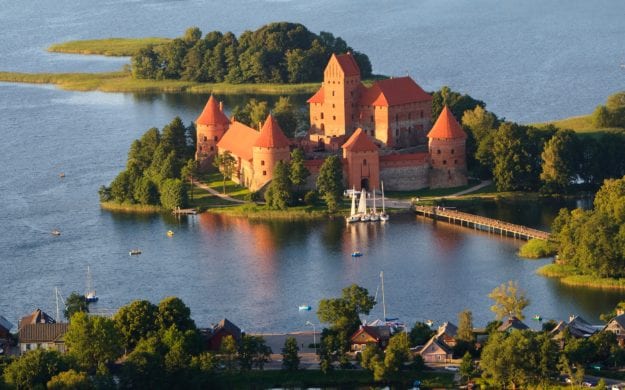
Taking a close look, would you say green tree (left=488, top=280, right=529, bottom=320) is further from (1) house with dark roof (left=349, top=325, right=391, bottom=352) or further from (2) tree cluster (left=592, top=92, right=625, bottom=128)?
(2) tree cluster (left=592, top=92, right=625, bottom=128)

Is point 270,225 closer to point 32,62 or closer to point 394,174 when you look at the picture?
point 394,174

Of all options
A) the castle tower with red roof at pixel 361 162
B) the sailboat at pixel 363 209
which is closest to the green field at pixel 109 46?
the castle tower with red roof at pixel 361 162

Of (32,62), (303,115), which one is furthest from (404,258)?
(32,62)

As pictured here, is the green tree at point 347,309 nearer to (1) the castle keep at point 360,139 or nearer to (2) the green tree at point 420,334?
(2) the green tree at point 420,334

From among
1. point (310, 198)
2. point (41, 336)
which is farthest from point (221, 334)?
point (310, 198)

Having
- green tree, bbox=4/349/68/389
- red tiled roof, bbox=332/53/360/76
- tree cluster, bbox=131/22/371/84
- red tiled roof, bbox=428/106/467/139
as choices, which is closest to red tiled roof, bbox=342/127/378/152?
red tiled roof, bbox=428/106/467/139

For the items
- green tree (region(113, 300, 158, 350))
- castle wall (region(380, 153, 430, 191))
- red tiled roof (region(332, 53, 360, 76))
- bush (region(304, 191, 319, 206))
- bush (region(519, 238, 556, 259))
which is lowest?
green tree (region(113, 300, 158, 350))
